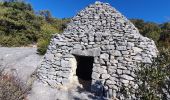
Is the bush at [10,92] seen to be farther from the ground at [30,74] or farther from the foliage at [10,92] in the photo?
the ground at [30,74]

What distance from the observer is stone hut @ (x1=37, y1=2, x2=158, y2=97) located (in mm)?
9492

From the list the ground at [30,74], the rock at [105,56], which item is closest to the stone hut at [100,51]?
the rock at [105,56]

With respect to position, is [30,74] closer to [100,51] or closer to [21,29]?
[100,51]

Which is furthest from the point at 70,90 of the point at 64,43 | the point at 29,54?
the point at 29,54

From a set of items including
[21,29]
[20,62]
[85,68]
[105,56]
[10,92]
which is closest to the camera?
[10,92]

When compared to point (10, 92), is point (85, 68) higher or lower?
higher

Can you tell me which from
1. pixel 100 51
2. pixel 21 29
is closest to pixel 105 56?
pixel 100 51

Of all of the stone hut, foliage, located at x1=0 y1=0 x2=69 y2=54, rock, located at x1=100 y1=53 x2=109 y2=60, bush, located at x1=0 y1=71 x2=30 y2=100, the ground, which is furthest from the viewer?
foliage, located at x1=0 y1=0 x2=69 y2=54

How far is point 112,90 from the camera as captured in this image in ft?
30.8

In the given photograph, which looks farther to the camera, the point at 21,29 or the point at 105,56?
the point at 21,29

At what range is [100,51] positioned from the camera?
33.1ft

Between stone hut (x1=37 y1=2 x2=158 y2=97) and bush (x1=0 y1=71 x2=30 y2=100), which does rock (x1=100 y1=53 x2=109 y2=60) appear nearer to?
stone hut (x1=37 y1=2 x2=158 y2=97)

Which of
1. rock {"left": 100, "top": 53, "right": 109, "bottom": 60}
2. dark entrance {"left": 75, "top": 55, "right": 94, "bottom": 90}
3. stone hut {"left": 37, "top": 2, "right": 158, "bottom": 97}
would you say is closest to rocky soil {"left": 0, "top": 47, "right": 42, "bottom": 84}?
stone hut {"left": 37, "top": 2, "right": 158, "bottom": 97}

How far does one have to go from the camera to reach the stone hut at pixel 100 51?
31.1ft
